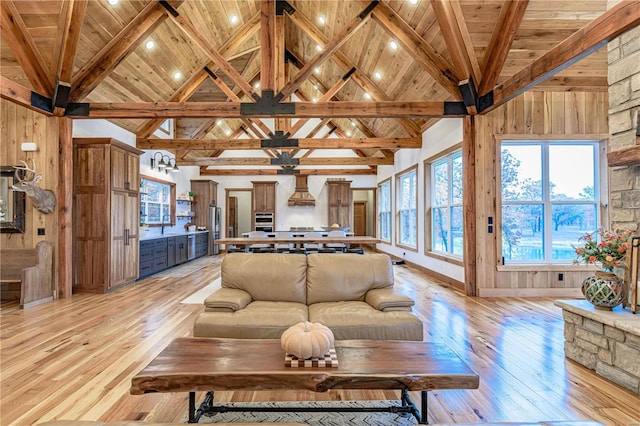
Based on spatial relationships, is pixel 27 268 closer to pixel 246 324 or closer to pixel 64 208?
pixel 64 208

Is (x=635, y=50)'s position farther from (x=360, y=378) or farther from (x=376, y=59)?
(x=376, y=59)

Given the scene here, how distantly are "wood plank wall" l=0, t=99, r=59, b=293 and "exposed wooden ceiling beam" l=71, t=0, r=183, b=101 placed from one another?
0.65 m

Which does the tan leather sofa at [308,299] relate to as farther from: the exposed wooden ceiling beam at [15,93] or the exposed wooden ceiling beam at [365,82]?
the exposed wooden ceiling beam at [365,82]

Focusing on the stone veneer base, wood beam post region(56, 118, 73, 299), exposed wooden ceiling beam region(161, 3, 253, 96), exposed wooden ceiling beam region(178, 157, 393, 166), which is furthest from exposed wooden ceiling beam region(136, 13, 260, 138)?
the stone veneer base

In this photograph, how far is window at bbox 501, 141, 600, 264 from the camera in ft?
16.8

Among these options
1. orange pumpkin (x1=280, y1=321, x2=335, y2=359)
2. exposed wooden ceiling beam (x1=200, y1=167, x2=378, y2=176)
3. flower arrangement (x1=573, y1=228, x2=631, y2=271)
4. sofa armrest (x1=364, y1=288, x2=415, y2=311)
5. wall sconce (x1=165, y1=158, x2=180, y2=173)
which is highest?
exposed wooden ceiling beam (x1=200, y1=167, x2=378, y2=176)

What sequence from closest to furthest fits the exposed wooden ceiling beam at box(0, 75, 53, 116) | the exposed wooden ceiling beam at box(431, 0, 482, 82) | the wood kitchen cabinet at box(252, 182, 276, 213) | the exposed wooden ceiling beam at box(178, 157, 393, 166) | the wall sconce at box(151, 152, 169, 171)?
the exposed wooden ceiling beam at box(0, 75, 53, 116) < the exposed wooden ceiling beam at box(431, 0, 482, 82) < the wall sconce at box(151, 152, 169, 171) < the exposed wooden ceiling beam at box(178, 157, 393, 166) < the wood kitchen cabinet at box(252, 182, 276, 213)

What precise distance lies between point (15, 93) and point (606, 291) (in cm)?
653

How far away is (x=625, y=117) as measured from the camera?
106 inches

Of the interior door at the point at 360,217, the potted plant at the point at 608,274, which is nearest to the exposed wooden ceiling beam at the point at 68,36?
the potted plant at the point at 608,274

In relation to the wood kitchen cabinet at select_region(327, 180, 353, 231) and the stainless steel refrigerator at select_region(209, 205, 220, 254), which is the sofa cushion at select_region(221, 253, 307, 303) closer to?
the stainless steel refrigerator at select_region(209, 205, 220, 254)

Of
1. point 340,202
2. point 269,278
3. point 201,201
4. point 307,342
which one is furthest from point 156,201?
point 307,342

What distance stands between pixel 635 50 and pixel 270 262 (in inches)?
136

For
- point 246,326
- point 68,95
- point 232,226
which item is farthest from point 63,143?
point 232,226
